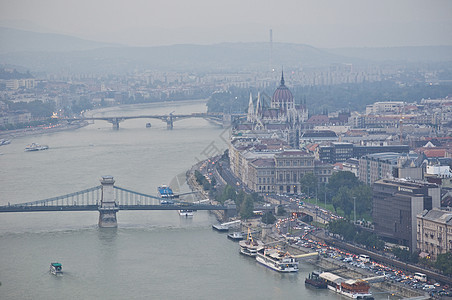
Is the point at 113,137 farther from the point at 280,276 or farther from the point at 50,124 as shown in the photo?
the point at 280,276

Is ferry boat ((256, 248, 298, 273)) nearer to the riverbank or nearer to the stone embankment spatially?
the stone embankment

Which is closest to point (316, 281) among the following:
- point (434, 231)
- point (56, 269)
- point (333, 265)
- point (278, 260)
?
point (333, 265)

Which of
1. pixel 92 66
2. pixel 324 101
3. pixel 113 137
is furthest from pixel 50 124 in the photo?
pixel 92 66

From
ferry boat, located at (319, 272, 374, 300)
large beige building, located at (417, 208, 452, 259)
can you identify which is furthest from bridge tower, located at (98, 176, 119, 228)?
large beige building, located at (417, 208, 452, 259)

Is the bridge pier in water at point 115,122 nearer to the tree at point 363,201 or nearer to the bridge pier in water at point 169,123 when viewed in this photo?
the bridge pier in water at point 169,123

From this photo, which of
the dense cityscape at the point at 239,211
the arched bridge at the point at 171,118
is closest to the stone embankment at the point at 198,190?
the dense cityscape at the point at 239,211

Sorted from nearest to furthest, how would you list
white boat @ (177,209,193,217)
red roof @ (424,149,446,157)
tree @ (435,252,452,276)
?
tree @ (435,252,452,276), white boat @ (177,209,193,217), red roof @ (424,149,446,157)

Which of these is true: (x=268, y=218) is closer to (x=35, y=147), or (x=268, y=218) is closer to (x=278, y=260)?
(x=278, y=260)
